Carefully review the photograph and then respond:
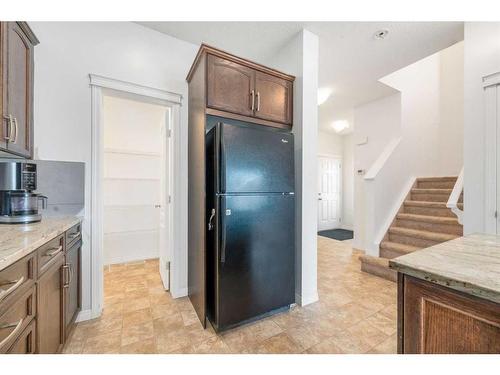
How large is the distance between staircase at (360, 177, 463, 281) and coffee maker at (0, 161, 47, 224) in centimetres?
344

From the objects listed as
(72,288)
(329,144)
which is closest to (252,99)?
(72,288)

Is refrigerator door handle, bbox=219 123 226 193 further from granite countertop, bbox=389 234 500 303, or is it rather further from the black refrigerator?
granite countertop, bbox=389 234 500 303

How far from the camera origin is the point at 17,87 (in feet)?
4.34

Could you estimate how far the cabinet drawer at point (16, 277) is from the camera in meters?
0.75

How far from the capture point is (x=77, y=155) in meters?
1.73

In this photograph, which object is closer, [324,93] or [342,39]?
[342,39]

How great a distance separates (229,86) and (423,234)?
315 centimetres

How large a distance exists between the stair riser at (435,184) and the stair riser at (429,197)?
273mm

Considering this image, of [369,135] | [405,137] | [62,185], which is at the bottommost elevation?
[62,185]

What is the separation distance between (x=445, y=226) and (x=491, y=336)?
9.82ft

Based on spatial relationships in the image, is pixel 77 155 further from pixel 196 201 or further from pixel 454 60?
pixel 454 60

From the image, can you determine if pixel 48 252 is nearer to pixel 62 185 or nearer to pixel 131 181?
pixel 62 185

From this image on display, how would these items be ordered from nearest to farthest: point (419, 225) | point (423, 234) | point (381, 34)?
point (381, 34), point (423, 234), point (419, 225)

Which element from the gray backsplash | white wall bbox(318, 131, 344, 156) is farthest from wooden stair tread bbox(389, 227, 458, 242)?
the gray backsplash
